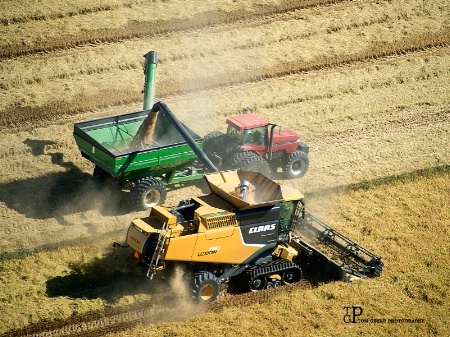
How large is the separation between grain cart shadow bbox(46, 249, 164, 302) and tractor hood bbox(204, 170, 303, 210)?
9.47 feet

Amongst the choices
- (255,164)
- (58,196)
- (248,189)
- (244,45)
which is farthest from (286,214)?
(244,45)

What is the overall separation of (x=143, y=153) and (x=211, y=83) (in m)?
9.75

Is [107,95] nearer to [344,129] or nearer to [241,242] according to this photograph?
[344,129]

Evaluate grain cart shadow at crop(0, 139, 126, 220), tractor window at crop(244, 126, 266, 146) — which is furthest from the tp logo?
grain cart shadow at crop(0, 139, 126, 220)

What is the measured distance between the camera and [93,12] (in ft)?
107

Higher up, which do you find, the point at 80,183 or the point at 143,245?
the point at 143,245

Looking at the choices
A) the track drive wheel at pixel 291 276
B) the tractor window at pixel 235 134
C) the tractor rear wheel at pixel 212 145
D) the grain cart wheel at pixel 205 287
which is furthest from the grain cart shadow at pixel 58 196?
the track drive wheel at pixel 291 276

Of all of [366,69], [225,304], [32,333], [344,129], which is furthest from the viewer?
[366,69]

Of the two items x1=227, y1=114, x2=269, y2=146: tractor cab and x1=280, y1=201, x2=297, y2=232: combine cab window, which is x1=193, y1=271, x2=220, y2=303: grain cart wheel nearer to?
x1=280, y1=201, x2=297, y2=232: combine cab window

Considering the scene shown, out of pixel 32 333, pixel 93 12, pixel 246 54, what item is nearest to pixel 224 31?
pixel 246 54

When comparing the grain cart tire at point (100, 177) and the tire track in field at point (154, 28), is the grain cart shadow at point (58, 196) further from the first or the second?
the tire track in field at point (154, 28)

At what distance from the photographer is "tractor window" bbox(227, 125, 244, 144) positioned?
74.1 ft

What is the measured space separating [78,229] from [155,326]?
524 centimetres

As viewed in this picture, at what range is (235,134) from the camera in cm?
2294
